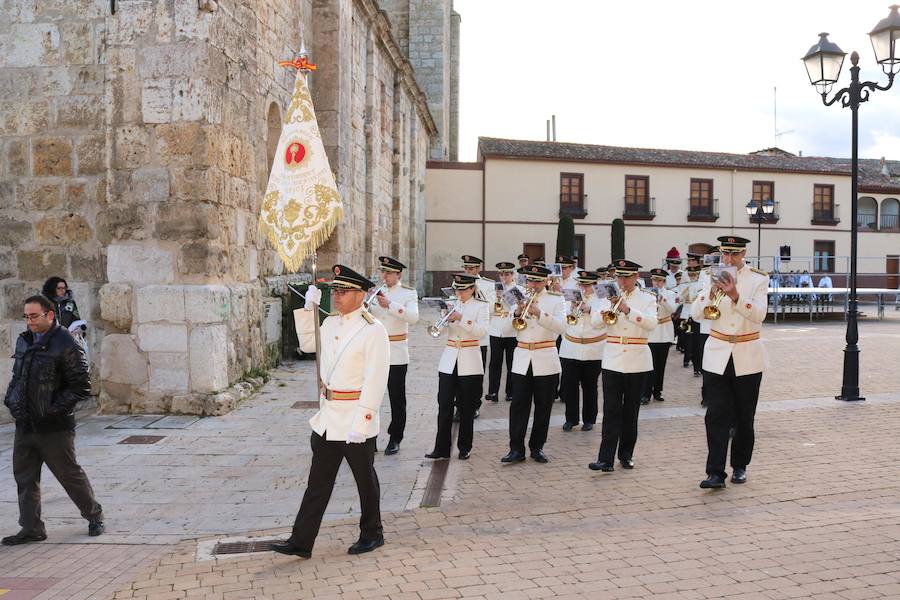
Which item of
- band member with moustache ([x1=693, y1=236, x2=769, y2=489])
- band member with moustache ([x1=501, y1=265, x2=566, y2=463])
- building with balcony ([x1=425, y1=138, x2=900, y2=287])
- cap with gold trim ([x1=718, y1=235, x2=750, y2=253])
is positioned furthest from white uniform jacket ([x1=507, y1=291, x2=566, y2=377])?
building with balcony ([x1=425, y1=138, x2=900, y2=287])

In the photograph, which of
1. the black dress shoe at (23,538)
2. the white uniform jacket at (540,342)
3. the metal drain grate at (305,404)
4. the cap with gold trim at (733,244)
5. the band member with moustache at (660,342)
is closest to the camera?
the black dress shoe at (23,538)

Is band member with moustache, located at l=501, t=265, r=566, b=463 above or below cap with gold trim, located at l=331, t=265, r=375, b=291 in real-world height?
below

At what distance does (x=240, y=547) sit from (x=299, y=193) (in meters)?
3.95

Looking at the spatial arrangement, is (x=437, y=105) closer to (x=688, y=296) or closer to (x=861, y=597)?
(x=688, y=296)

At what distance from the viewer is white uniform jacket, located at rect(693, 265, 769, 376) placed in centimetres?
622

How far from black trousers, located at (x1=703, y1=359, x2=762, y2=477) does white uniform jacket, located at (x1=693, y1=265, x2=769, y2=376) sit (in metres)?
0.07

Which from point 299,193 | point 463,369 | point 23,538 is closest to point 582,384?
point 463,369

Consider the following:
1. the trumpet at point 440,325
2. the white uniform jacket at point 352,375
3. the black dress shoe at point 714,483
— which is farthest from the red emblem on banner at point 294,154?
the black dress shoe at point 714,483

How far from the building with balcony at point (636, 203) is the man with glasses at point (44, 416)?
28.6 meters

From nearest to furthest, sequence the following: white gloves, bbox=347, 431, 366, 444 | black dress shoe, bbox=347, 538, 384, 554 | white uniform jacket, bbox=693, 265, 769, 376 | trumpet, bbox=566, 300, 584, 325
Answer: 1. white gloves, bbox=347, 431, 366, 444
2. black dress shoe, bbox=347, 538, 384, 554
3. white uniform jacket, bbox=693, 265, 769, 376
4. trumpet, bbox=566, 300, 584, 325

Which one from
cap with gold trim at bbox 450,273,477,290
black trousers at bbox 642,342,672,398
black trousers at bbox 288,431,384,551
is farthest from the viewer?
black trousers at bbox 642,342,672,398

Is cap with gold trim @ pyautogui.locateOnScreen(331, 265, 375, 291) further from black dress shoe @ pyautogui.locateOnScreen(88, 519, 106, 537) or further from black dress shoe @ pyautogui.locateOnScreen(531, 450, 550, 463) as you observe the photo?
black dress shoe @ pyautogui.locateOnScreen(531, 450, 550, 463)

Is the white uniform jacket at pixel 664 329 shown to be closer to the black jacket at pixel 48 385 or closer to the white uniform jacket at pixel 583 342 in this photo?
the white uniform jacket at pixel 583 342

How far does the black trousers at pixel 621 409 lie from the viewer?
6750 mm
